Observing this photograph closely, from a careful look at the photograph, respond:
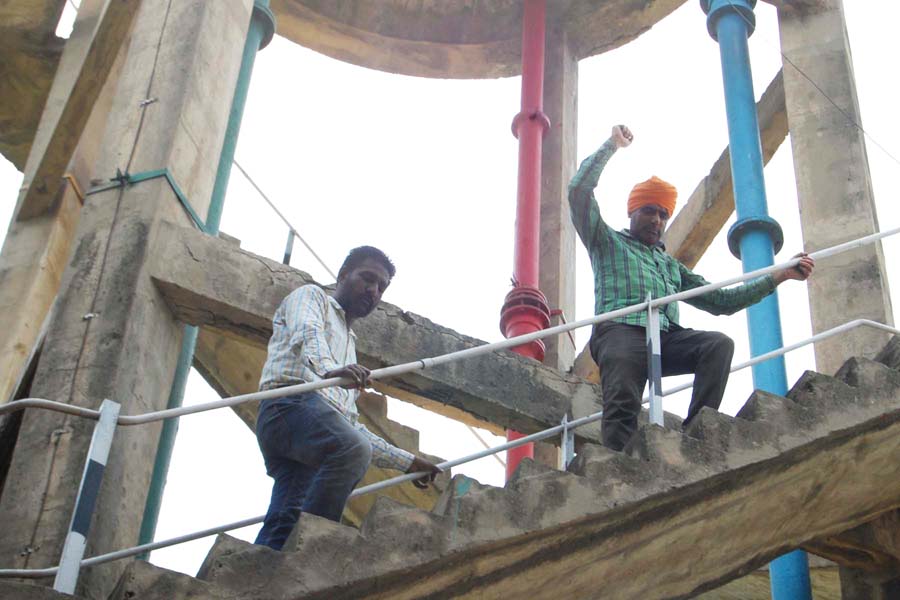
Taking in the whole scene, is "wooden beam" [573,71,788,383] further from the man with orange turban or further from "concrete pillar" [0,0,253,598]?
"concrete pillar" [0,0,253,598]

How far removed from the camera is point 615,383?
7.69 meters

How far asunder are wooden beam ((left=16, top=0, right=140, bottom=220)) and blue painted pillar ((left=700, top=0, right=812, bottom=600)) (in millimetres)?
5327

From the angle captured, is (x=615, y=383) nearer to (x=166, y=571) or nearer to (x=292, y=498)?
(x=292, y=498)

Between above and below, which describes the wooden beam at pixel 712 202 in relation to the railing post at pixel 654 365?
above

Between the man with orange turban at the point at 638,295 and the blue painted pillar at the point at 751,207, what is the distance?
2.04m

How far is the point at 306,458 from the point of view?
6.66m

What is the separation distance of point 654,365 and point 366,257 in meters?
1.67

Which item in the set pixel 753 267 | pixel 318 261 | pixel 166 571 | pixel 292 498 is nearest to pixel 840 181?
pixel 753 267

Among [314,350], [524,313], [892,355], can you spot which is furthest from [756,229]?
[314,350]

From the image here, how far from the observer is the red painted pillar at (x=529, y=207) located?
39.6 feet

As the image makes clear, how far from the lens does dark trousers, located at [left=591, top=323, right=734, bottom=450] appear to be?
25.1ft

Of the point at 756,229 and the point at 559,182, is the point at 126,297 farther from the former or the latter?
the point at 559,182

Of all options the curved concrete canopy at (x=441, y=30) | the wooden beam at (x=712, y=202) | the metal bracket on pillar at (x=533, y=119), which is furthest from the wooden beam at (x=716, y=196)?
the curved concrete canopy at (x=441, y=30)

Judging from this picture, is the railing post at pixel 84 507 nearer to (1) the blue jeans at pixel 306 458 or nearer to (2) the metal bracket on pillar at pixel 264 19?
(1) the blue jeans at pixel 306 458
